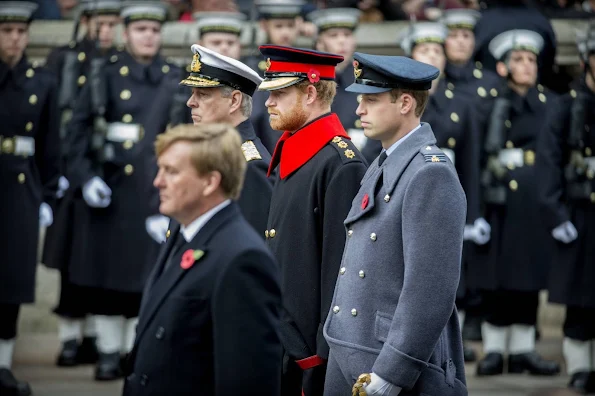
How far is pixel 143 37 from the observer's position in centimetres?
952

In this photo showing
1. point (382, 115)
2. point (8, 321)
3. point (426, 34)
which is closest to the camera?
point (382, 115)

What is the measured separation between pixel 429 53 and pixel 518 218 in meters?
1.40

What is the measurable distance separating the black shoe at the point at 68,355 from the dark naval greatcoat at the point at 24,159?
725 mm

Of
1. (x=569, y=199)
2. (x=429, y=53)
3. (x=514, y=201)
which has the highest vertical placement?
(x=429, y=53)

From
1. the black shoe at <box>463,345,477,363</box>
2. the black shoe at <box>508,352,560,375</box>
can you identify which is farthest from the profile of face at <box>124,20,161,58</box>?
the black shoe at <box>508,352,560,375</box>

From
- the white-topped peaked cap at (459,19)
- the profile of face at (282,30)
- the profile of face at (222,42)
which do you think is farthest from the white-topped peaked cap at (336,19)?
the white-topped peaked cap at (459,19)

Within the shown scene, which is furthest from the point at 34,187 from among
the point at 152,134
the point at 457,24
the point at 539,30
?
the point at 539,30

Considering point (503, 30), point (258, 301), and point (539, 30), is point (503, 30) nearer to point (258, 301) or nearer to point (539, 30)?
point (539, 30)

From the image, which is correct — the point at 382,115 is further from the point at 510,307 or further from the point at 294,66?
the point at 510,307

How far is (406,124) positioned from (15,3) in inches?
→ 197

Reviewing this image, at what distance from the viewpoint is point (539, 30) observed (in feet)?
34.6

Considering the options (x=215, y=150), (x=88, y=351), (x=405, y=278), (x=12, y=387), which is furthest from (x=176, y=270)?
(x=88, y=351)

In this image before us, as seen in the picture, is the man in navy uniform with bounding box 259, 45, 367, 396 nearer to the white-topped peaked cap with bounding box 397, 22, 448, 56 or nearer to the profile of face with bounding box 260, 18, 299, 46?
the white-topped peaked cap with bounding box 397, 22, 448, 56

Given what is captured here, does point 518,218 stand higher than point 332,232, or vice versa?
point 332,232
